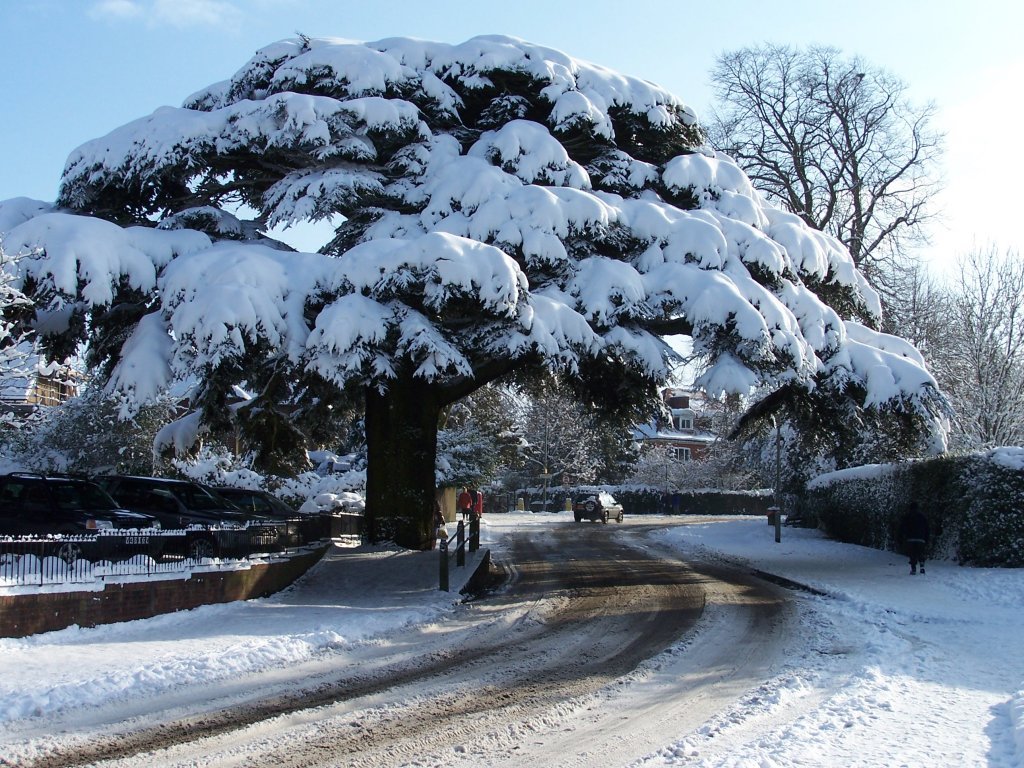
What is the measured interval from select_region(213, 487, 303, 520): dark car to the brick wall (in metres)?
8.05

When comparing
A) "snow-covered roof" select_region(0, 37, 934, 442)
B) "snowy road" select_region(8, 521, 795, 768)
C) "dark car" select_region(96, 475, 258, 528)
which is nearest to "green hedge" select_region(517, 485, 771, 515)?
"dark car" select_region(96, 475, 258, 528)

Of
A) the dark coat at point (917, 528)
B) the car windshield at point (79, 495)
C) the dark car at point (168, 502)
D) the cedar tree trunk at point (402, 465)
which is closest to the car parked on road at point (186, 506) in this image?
the dark car at point (168, 502)

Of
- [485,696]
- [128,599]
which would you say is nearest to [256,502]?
[128,599]

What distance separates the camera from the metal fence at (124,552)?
11164mm

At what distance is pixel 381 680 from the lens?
10008 millimetres

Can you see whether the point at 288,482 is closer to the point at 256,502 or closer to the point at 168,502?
the point at 256,502

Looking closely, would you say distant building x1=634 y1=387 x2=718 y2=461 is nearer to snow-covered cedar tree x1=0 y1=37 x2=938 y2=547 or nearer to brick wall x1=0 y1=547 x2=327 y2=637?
snow-covered cedar tree x1=0 y1=37 x2=938 y2=547

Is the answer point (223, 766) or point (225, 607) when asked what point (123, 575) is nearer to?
point (225, 607)

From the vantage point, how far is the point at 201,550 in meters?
14.4

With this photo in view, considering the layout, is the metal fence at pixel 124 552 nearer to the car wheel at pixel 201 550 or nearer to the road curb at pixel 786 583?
the car wheel at pixel 201 550

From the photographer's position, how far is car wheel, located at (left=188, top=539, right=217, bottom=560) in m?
14.2

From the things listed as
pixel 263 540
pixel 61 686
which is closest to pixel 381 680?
pixel 61 686

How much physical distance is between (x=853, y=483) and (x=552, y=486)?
4926 cm

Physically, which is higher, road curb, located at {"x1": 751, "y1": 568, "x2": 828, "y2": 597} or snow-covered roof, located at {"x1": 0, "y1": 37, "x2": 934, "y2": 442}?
snow-covered roof, located at {"x1": 0, "y1": 37, "x2": 934, "y2": 442}
